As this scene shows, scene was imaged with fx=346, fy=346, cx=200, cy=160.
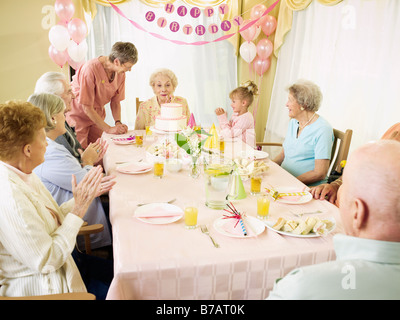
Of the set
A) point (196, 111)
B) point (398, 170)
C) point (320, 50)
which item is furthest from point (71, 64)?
point (398, 170)

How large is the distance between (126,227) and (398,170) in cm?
97

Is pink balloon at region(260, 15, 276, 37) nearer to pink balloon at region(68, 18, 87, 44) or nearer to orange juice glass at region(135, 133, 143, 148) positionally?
pink balloon at region(68, 18, 87, 44)

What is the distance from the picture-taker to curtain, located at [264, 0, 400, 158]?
305 cm

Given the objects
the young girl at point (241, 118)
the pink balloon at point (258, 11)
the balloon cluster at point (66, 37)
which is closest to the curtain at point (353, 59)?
the pink balloon at point (258, 11)

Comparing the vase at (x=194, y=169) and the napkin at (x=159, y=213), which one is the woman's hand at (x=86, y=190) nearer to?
the napkin at (x=159, y=213)

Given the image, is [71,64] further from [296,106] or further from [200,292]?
[200,292]

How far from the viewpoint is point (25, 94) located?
4.30 meters

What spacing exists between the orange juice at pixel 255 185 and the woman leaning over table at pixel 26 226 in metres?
0.83

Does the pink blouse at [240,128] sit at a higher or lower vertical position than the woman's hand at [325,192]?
higher

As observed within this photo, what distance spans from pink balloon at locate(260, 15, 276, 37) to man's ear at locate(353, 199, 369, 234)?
168 inches

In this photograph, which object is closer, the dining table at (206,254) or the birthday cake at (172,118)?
the dining table at (206,254)

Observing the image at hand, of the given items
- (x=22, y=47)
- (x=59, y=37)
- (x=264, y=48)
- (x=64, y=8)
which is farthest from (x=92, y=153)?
(x=264, y=48)

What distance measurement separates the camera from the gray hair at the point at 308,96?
7.78ft

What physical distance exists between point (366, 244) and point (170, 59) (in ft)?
14.5
